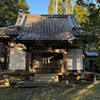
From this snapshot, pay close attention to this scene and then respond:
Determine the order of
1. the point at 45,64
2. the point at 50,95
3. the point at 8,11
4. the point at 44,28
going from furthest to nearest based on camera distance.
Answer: the point at 8,11
the point at 44,28
the point at 45,64
the point at 50,95

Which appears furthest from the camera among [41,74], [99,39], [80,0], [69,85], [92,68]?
[92,68]

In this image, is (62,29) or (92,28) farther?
(62,29)

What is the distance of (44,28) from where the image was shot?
8.70m

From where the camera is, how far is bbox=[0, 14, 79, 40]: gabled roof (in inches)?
275

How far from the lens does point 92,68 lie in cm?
1206

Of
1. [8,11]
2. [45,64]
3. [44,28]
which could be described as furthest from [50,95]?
[8,11]

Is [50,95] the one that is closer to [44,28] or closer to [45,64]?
[45,64]

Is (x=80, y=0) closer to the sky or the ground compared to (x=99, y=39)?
closer to the sky

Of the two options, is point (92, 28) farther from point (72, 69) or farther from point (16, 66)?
point (16, 66)

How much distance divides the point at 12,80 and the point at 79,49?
5.92 metres


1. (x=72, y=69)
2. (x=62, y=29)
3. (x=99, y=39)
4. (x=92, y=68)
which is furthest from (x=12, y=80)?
(x=92, y=68)

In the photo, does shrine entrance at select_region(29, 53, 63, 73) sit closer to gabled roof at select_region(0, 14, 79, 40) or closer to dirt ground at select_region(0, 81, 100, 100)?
gabled roof at select_region(0, 14, 79, 40)

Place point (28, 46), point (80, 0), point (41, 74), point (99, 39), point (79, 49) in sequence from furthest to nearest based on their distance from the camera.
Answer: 1. point (79, 49)
2. point (41, 74)
3. point (28, 46)
4. point (99, 39)
5. point (80, 0)

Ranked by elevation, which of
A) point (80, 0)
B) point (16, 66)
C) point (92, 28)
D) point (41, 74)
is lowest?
point (41, 74)
